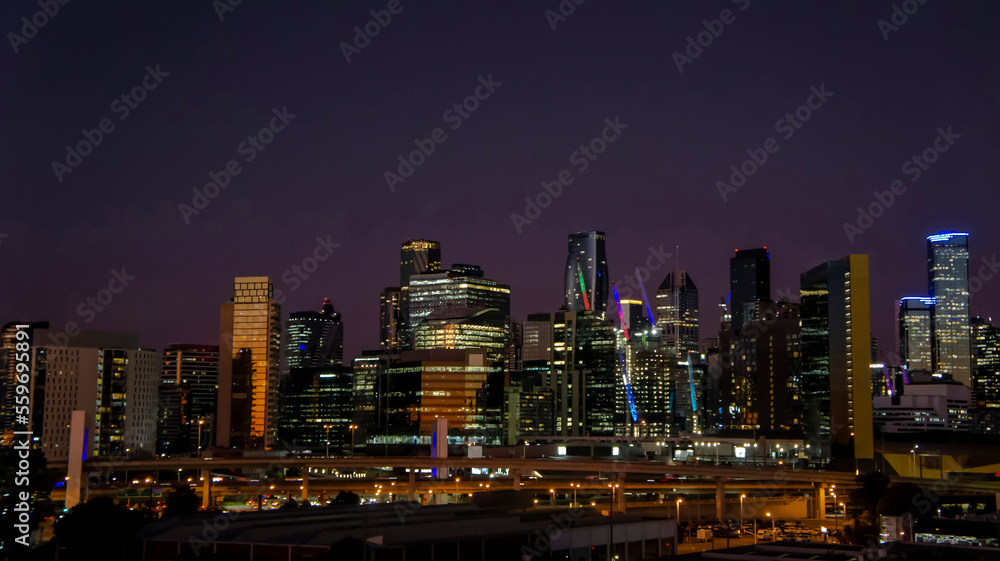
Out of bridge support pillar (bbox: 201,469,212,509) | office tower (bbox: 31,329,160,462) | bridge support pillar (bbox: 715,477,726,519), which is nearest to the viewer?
bridge support pillar (bbox: 715,477,726,519)

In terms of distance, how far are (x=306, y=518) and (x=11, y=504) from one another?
17.4m

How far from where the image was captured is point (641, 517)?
63219 millimetres

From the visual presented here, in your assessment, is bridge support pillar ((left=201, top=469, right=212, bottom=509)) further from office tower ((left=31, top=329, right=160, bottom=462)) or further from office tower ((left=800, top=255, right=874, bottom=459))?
office tower ((left=800, top=255, right=874, bottom=459))

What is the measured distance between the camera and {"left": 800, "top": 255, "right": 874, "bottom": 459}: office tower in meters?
162

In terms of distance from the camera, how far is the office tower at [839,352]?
162500mm

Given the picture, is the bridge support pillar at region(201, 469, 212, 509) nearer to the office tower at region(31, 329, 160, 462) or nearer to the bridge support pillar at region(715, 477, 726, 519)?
the bridge support pillar at region(715, 477, 726, 519)

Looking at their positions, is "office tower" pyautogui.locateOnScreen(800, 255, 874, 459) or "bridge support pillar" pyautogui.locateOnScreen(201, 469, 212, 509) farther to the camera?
"office tower" pyautogui.locateOnScreen(800, 255, 874, 459)

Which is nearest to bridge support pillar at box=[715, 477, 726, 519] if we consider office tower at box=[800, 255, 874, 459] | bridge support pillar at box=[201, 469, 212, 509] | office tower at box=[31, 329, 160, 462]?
bridge support pillar at box=[201, 469, 212, 509]

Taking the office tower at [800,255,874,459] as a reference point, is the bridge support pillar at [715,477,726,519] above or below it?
below

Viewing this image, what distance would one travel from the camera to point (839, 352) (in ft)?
561

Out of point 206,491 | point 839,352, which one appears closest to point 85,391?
point 206,491

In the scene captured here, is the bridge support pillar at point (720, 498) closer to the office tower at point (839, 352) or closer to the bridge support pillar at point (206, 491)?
the bridge support pillar at point (206, 491)

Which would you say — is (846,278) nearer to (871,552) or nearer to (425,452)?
(425,452)

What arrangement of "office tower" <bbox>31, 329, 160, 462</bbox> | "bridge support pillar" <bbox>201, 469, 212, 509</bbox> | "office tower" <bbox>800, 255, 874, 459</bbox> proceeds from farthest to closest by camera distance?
1. "office tower" <bbox>31, 329, 160, 462</bbox>
2. "office tower" <bbox>800, 255, 874, 459</bbox>
3. "bridge support pillar" <bbox>201, 469, 212, 509</bbox>
